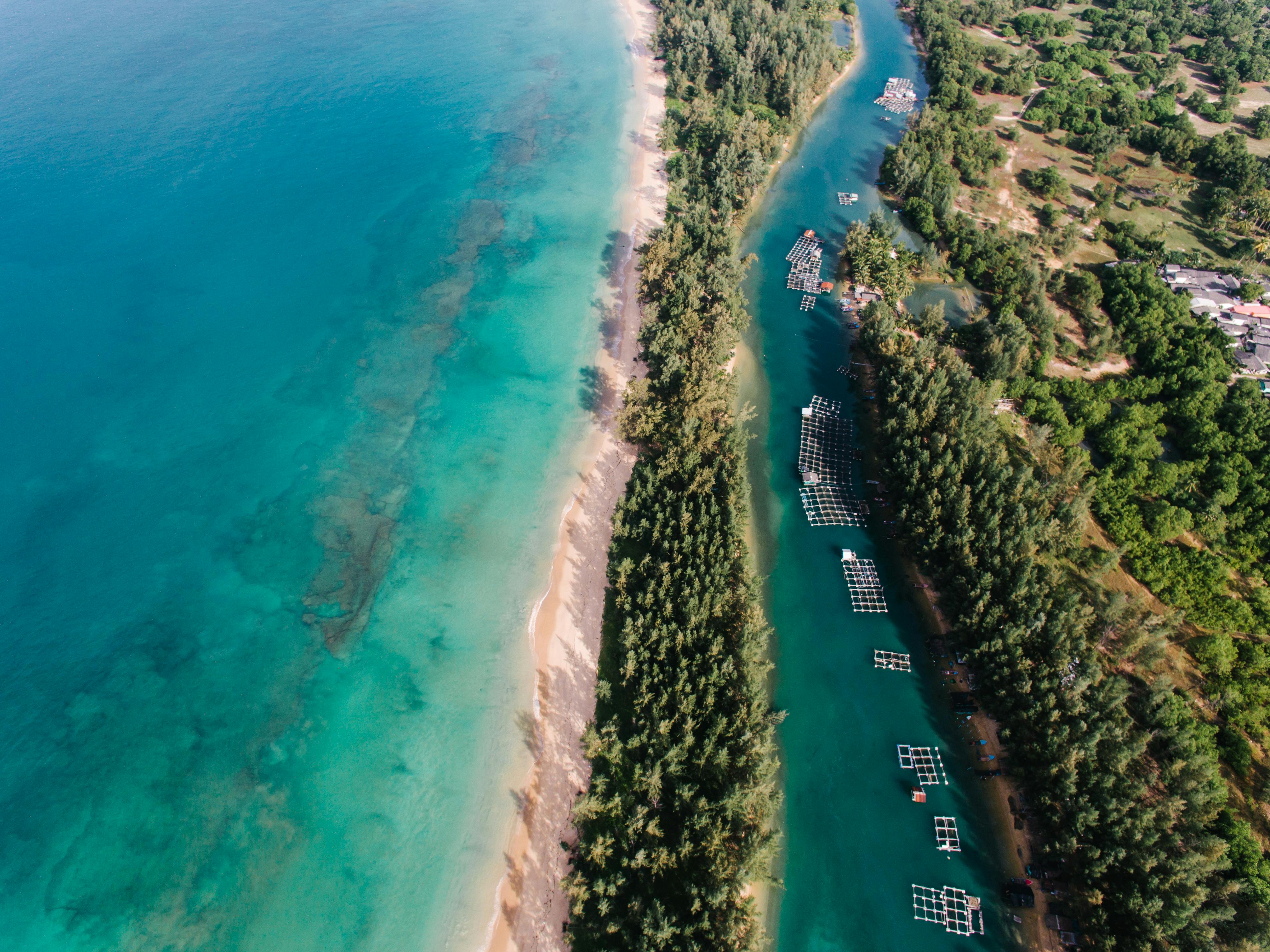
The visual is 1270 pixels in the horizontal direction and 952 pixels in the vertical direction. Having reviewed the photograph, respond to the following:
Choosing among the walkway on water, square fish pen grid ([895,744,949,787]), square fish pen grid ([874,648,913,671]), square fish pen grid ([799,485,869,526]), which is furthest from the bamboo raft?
square fish pen grid ([895,744,949,787])

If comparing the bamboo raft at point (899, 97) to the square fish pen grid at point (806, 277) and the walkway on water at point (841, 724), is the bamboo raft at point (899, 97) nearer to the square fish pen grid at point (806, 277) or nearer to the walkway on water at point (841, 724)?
the square fish pen grid at point (806, 277)

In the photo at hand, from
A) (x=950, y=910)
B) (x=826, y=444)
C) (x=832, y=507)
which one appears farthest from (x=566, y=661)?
(x=826, y=444)

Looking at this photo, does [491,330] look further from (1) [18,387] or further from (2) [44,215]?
(2) [44,215]

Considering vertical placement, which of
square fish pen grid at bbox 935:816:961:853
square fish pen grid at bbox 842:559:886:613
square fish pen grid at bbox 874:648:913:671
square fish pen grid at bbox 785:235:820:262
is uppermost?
square fish pen grid at bbox 785:235:820:262

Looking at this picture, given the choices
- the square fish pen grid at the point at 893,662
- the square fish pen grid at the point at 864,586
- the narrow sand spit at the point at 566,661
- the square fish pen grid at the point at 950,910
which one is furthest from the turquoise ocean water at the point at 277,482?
the square fish pen grid at the point at 893,662

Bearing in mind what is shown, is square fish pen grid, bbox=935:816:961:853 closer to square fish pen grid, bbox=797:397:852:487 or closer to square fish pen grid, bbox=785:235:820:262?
square fish pen grid, bbox=797:397:852:487

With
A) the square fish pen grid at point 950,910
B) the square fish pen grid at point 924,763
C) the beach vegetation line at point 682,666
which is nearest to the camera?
the beach vegetation line at point 682,666

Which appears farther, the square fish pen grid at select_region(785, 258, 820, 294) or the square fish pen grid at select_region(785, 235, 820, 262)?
the square fish pen grid at select_region(785, 235, 820, 262)
